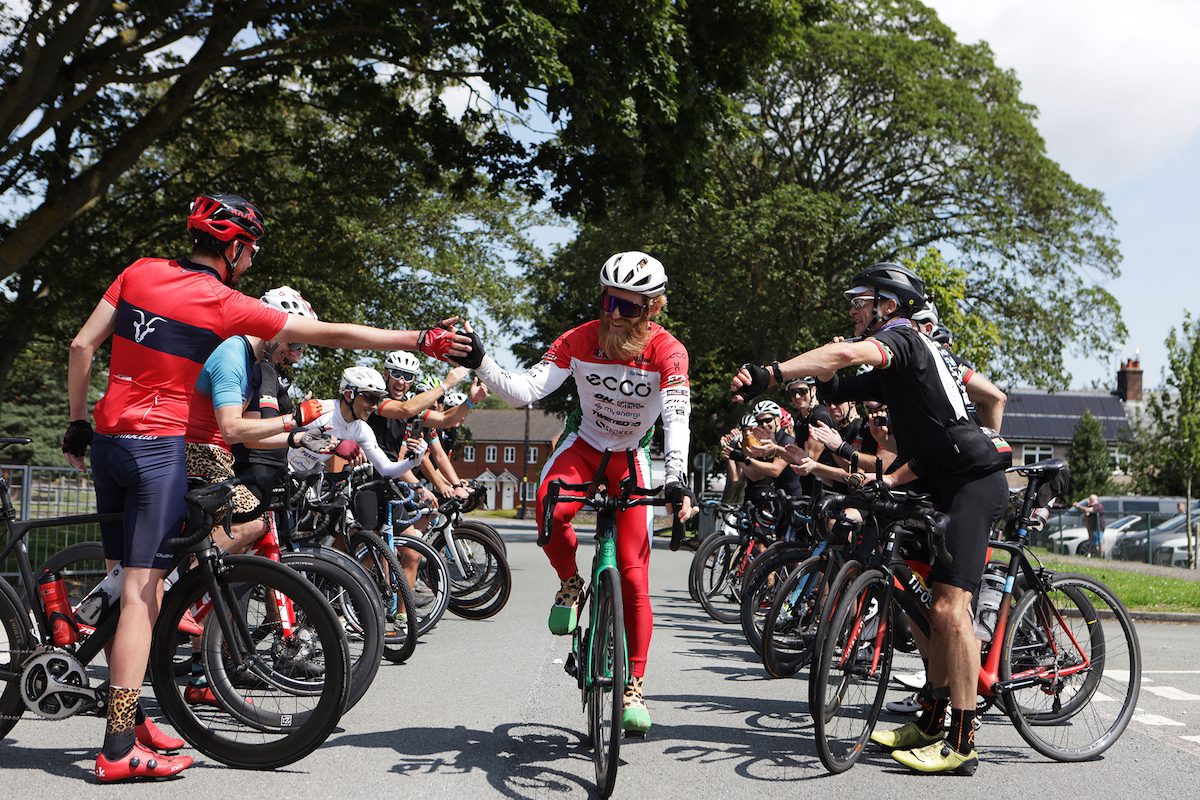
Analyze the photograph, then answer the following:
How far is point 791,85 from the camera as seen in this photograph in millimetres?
27547

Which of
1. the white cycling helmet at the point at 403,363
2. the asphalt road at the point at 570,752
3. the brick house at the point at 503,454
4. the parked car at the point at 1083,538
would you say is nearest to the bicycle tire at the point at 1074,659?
the asphalt road at the point at 570,752

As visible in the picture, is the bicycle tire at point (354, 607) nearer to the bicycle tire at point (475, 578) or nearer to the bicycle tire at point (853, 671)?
the bicycle tire at point (853, 671)

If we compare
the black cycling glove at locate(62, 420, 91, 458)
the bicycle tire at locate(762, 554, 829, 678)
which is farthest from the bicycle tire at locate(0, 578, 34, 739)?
the bicycle tire at locate(762, 554, 829, 678)

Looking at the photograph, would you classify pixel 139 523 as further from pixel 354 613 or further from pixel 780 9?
pixel 780 9

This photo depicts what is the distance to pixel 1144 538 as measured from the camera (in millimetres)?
23469

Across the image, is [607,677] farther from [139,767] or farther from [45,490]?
[45,490]

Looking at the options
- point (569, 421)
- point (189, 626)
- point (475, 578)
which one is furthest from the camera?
point (475, 578)

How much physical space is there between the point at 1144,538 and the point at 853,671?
865 inches

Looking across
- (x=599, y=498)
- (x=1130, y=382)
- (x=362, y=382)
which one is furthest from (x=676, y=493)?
(x=1130, y=382)

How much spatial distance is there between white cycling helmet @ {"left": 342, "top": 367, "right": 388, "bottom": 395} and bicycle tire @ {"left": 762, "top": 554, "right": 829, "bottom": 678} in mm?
2900

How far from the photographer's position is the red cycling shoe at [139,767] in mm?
4012

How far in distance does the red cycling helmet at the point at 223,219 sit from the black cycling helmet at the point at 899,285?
272 cm

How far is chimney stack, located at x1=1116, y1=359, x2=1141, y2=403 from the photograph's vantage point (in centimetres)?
8256

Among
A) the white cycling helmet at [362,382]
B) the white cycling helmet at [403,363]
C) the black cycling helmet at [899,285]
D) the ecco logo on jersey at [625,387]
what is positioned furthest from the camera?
the white cycling helmet at [403,363]
